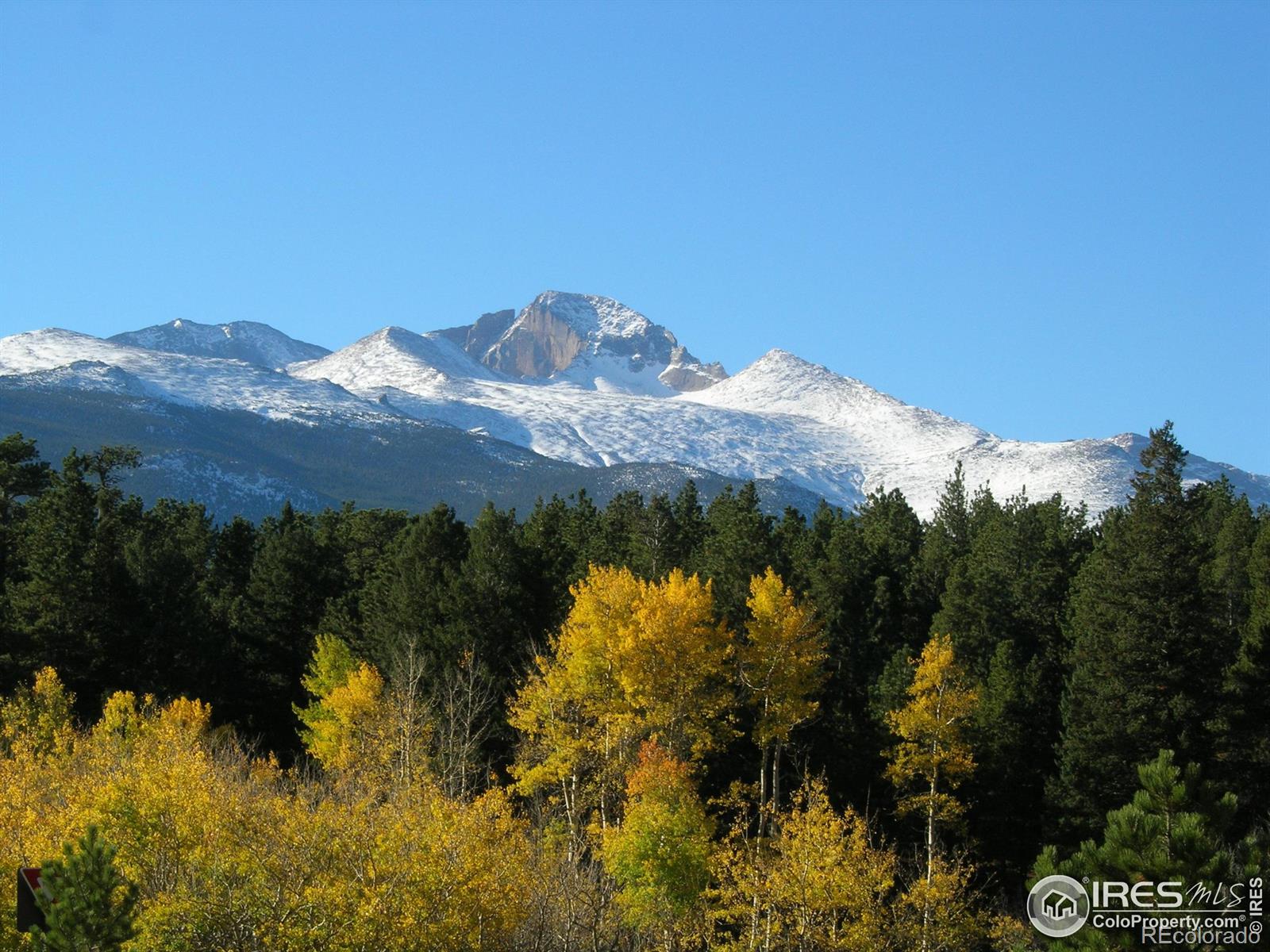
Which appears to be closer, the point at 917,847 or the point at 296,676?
the point at 917,847

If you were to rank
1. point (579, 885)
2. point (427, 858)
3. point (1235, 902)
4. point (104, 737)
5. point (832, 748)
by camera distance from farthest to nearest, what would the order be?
point (832, 748), point (104, 737), point (579, 885), point (427, 858), point (1235, 902)

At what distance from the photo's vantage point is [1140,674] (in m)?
51.6

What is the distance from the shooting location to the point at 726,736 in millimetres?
54344

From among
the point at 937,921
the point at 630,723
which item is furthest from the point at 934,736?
the point at 630,723

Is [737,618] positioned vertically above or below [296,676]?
above

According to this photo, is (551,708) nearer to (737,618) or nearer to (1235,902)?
(737,618)

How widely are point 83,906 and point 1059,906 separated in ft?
64.0

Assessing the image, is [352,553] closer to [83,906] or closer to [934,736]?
[934,736]

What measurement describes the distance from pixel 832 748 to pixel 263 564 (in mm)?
33715

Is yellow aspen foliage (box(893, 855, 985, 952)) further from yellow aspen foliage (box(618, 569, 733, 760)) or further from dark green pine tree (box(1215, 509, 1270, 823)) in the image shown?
dark green pine tree (box(1215, 509, 1270, 823))

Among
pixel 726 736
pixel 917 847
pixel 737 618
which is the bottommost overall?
pixel 917 847

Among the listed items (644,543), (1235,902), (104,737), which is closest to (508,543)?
(644,543)

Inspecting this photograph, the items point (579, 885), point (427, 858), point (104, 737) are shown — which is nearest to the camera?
point (427, 858)

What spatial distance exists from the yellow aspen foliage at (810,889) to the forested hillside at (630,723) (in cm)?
16
